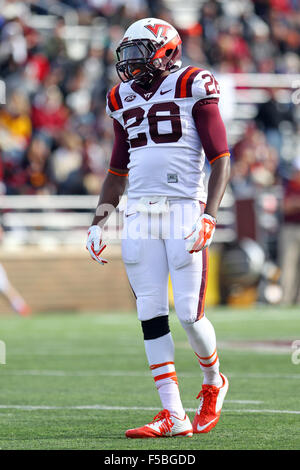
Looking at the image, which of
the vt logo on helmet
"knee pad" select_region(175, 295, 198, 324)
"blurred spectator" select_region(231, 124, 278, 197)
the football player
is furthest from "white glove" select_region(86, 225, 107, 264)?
"blurred spectator" select_region(231, 124, 278, 197)

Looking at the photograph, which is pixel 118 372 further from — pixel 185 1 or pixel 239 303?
pixel 185 1

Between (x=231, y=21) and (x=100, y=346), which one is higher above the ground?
(x=231, y=21)

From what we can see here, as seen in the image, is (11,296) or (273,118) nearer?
(11,296)

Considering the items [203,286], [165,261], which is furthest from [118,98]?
[203,286]

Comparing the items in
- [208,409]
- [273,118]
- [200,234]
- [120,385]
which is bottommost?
[120,385]

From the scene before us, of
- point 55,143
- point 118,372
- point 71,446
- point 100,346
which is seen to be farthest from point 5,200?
point 71,446

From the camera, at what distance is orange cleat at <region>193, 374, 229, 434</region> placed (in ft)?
15.8

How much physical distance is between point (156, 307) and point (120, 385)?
198 cm

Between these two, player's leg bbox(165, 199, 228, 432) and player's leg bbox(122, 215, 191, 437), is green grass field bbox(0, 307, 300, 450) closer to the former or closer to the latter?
player's leg bbox(122, 215, 191, 437)

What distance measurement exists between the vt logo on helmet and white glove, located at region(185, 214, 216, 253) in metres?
0.76

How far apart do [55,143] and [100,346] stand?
16.5 feet

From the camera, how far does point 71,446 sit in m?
4.35

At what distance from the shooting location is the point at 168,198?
4820mm

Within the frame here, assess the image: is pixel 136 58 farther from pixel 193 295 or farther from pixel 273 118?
pixel 273 118
